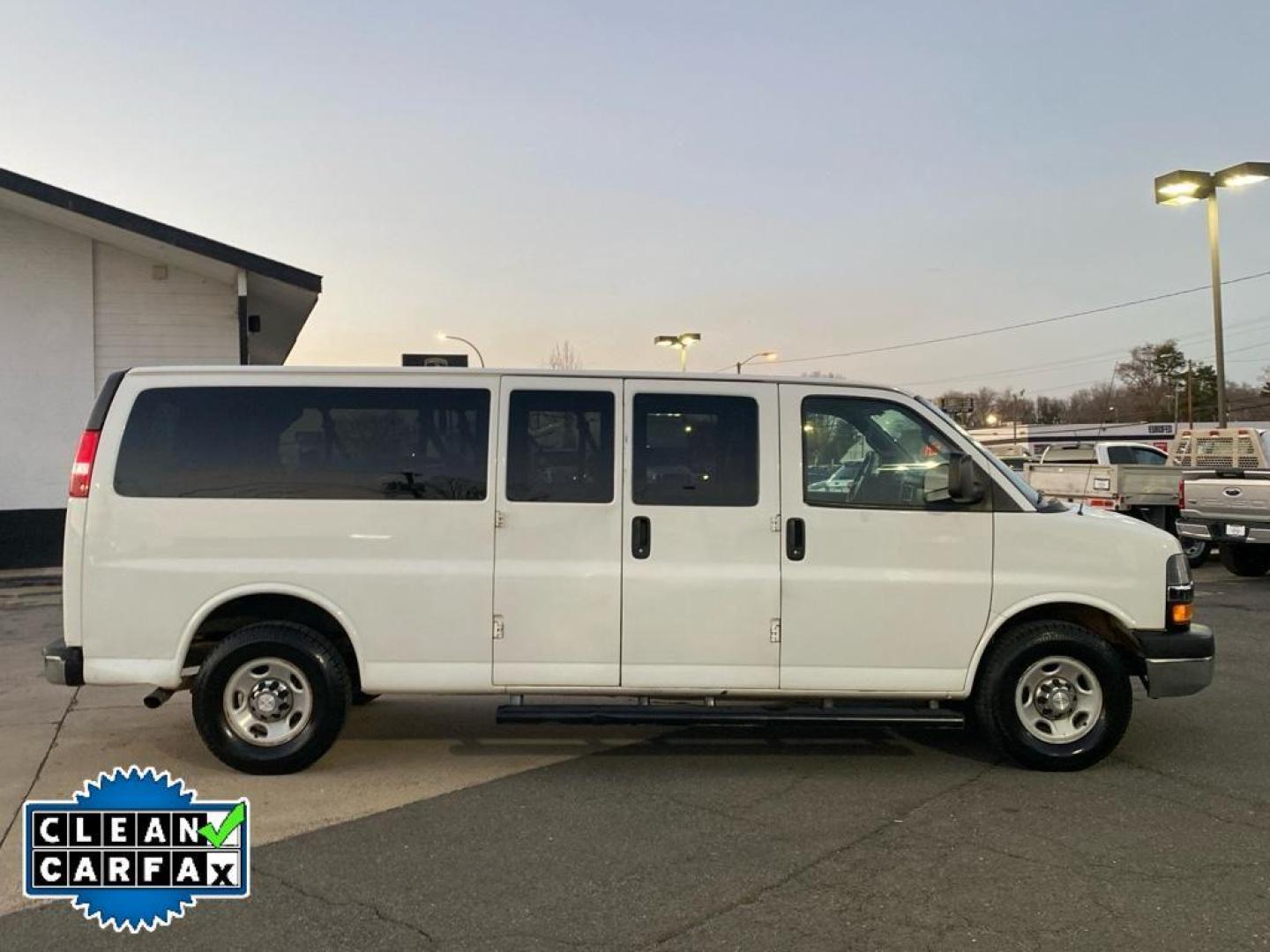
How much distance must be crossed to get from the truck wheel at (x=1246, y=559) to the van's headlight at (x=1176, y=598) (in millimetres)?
10286

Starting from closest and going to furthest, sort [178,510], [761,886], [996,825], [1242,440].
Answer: [761,886] → [996,825] → [178,510] → [1242,440]

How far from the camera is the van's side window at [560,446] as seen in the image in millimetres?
5250

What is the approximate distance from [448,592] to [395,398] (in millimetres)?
1121

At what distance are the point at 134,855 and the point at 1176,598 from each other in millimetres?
5277

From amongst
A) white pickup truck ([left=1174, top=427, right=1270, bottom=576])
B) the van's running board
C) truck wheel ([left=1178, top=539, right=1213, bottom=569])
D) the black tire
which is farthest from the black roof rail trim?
truck wheel ([left=1178, top=539, right=1213, bottom=569])

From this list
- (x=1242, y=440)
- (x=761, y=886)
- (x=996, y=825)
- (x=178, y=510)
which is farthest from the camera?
(x=1242, y=440)

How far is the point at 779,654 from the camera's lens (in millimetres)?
5191

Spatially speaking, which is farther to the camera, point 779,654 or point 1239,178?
point 1239,178

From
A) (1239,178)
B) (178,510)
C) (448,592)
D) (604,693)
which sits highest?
(1239,178)

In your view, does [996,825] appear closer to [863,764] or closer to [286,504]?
[863,764]

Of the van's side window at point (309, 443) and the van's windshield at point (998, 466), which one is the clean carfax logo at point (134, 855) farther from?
the van's windshield at point (998, 466)

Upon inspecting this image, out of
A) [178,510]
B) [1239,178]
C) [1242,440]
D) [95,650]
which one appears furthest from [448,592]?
[1239,178]

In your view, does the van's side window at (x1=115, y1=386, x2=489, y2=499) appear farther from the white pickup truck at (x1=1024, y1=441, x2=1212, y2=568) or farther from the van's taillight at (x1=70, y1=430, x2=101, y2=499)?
the white pickup truck at (x1=1024, y1=441, x2=1212, y2=568)

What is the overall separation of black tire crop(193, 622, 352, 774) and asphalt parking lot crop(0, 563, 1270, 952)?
15 cm
